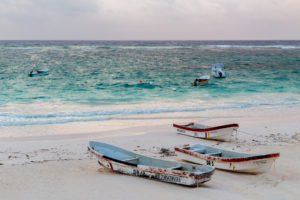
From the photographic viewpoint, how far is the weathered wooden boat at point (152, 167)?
868 centimetres

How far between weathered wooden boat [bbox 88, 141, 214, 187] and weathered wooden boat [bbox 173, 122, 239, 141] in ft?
14.2

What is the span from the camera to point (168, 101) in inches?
937

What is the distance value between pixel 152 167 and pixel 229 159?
2513mm

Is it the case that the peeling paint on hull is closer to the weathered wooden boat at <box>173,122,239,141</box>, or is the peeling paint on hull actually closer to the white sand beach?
the white sand beach

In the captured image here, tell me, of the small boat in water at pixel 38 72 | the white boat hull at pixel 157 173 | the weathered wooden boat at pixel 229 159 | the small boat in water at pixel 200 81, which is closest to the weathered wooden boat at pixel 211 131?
the weathered wooden boat at pixel 229 159

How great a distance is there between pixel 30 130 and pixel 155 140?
632cm

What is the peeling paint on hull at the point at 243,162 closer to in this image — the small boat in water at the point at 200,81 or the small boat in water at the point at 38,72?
the small boat in water at the point at 200,81

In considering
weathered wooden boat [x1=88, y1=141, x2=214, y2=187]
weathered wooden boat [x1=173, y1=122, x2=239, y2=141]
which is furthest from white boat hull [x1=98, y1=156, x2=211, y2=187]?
weathered wooden boat [x1=173, y1=122, x2=239, y2=141]

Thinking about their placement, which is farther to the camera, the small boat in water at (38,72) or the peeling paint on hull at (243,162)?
the small boat in water at (38,72)

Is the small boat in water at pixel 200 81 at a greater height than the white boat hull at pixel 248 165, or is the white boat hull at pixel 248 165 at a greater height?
the small boat in water at pixel 200 81

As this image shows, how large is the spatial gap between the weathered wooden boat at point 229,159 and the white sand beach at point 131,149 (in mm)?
233

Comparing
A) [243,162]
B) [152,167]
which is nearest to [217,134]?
[243,162]

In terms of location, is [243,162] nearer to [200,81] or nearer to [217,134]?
[217,134]

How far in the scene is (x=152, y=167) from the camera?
9203mm
